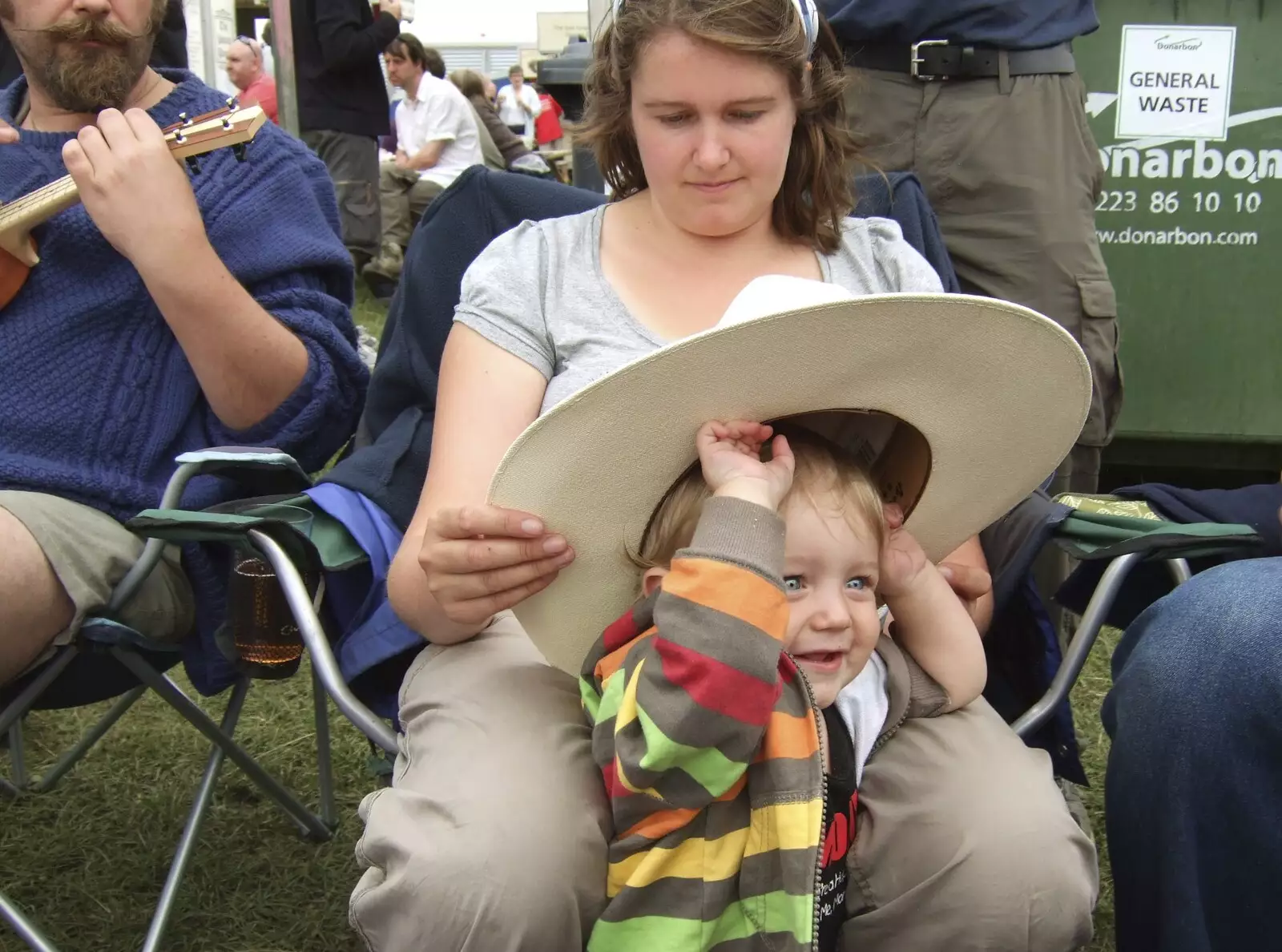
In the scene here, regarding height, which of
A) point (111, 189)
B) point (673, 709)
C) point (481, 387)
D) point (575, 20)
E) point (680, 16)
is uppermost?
point (680, 16)

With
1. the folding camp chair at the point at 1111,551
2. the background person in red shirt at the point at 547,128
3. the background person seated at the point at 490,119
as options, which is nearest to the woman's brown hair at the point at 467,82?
the background person seated at the point at 490,119

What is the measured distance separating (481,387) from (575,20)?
2036cm

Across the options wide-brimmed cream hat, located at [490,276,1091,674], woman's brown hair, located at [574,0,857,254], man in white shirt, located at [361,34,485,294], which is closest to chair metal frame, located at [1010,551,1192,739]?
wide-brimmed cream hat, located at [490,276,1091,674]

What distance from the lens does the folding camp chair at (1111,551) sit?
5.74ft

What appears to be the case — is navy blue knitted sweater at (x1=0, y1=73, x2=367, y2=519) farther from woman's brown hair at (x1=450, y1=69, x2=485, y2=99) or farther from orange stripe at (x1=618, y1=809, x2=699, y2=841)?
woman's brown hair at (x1=450, y1=69, x2=485, y2=99)

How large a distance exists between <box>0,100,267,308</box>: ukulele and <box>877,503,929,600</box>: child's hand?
115 centimetres

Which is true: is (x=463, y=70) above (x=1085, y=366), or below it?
below

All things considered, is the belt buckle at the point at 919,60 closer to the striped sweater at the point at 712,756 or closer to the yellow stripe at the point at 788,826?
the striped sweater at the point at 712,756

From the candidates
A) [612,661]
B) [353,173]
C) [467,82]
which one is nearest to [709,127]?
[612,661]

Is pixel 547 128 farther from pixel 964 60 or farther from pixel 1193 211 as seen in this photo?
pixel 964 60

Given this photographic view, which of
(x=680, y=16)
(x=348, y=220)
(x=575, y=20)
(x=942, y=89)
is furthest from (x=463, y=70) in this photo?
(x=680, y=16)

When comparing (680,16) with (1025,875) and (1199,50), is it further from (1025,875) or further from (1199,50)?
(1199,50)

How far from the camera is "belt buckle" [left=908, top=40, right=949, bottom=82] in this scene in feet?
9.24

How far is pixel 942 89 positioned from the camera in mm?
2852
